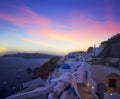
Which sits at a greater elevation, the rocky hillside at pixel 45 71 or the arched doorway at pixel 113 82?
the arched doorway at pixel 113 82

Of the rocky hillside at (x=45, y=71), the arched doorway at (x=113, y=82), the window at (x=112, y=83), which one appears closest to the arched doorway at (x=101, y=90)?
the arched doorway at (x=113, y=82)

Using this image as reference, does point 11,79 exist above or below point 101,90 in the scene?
below

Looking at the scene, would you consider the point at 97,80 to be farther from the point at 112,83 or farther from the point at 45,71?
the point at 45,71

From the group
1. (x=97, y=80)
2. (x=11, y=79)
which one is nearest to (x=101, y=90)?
(x=97, y=80)

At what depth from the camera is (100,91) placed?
12.6 m

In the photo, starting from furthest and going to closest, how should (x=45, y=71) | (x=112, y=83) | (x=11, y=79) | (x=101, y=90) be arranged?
(x=11, y=79) < (x=45, y=71) < (x=112, y=83) < (x=101, y=90)

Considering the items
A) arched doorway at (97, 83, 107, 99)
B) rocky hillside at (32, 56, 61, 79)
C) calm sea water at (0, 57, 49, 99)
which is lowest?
calm sea water at (0, 57, 49, 99)

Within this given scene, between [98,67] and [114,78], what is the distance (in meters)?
1.87

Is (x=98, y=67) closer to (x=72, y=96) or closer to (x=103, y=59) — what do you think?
(x=103, y=59)

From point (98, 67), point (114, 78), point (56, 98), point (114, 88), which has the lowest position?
point (56, 98)

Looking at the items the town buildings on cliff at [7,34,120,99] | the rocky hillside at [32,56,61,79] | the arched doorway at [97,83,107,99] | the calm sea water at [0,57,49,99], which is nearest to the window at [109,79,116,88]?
the town buildings on cliff at [7,34,120,99]

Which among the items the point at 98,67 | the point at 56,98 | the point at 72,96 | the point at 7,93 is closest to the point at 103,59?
the point at 98,67

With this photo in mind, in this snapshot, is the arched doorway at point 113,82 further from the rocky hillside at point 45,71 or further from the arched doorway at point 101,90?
the rocky hillside at point 45,71

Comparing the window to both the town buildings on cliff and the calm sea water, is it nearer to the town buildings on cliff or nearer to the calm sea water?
the town buildings on cliff
